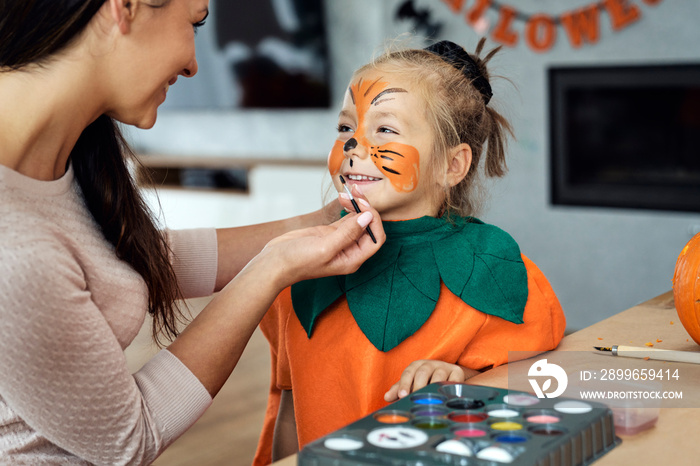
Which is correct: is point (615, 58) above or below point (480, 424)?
above

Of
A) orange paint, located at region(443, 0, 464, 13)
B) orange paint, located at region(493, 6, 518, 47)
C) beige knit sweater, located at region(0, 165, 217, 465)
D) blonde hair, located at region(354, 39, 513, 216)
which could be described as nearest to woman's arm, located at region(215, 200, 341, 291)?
blonde hair, located at region(354, 39, 513, 216)

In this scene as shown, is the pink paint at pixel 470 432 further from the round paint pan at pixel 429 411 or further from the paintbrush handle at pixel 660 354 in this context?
the paintbrush handle at pixel 660 354

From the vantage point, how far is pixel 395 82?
3.78 ft

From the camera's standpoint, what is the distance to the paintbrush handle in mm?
936

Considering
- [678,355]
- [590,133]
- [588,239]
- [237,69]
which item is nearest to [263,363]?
[588,239]

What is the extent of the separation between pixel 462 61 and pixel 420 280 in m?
0.37

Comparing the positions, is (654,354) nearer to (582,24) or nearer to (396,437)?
(396,437)

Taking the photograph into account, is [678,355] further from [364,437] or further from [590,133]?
[590,133]

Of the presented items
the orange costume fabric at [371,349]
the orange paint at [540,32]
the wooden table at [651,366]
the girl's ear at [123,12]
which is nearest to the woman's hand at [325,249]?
the orange costume fabric at [371,349]

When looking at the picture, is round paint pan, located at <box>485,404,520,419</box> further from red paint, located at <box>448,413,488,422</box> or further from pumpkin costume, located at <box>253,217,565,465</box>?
pumpkin costume, located at <box>253,217,565,465</box>

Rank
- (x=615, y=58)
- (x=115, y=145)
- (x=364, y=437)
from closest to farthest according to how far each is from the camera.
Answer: (x=364, y=437)
(x=115, y=145)
(x=615, y=58)

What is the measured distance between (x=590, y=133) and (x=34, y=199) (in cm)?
293

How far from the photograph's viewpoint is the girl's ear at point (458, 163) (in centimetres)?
119

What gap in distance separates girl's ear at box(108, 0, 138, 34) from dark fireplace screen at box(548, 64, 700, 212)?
8.91 ft
